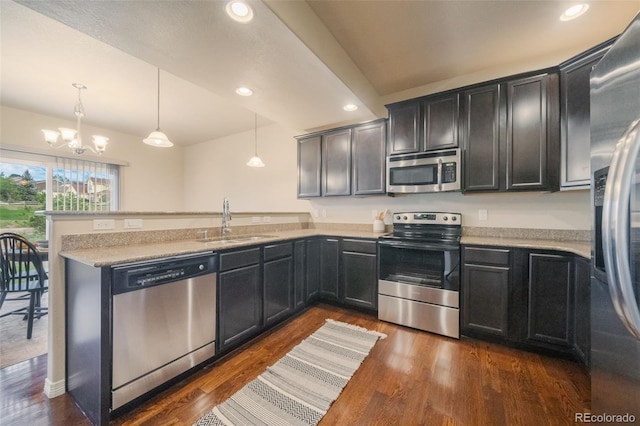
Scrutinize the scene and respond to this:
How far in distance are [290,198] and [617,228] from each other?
12.6 ft

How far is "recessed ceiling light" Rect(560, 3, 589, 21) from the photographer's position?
5.99 ft

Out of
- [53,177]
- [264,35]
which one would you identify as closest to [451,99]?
[264,35]

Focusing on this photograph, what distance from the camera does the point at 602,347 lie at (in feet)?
3.54

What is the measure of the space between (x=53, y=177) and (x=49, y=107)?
1.16 metres

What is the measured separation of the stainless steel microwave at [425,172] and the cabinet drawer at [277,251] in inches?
54.5

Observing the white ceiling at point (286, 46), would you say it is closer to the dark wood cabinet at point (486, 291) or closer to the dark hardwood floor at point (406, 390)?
the dark wood cabinet at point (486, 291)

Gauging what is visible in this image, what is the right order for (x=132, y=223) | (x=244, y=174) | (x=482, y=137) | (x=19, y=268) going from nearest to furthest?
1. (x=132, y=223)
2. (x=19, y=268)
3. (x=482, y=137)
4. (x=244, y=174)

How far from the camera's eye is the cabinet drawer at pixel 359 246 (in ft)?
9.38

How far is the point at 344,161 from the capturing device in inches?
133

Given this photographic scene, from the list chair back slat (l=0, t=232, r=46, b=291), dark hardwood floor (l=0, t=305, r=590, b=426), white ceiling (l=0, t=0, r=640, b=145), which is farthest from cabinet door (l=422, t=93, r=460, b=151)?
chair back slat (l=0, t=232, r=46, b=291)

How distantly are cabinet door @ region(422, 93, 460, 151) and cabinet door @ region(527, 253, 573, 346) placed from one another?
134 cm

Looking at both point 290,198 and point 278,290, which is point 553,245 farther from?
point 290,198

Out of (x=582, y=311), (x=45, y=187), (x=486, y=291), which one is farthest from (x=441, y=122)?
(x=45, y=187)

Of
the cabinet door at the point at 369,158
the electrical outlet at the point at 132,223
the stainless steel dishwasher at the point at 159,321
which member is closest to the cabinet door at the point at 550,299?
the cabinet door at the point at 369,158
